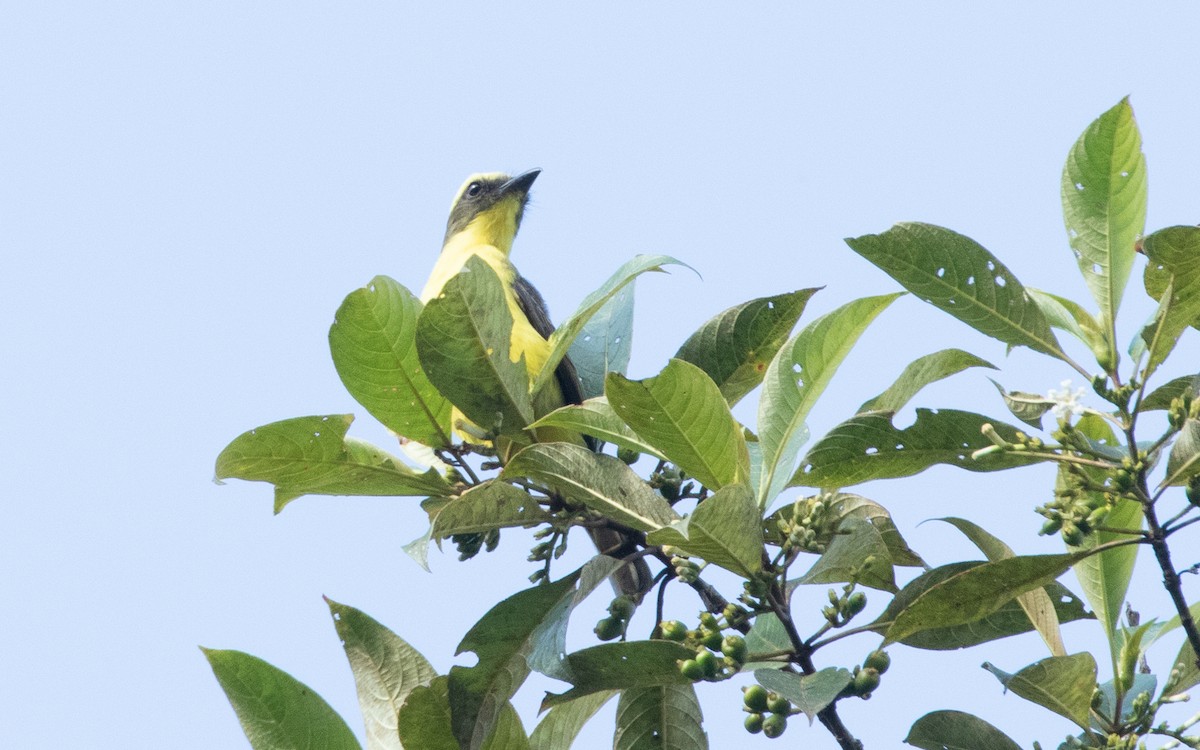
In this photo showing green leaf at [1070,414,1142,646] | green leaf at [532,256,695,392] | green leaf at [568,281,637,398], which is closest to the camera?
green leaf at [532,256,695,392]

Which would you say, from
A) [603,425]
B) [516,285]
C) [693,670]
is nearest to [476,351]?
[603,425]

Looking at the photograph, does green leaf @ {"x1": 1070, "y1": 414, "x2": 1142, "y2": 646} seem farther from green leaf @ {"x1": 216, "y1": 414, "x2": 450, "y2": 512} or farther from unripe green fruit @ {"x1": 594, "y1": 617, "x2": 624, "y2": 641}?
green leaf @ {"x1": 216, "y1": 414, "x2": 450, "y2": 512}

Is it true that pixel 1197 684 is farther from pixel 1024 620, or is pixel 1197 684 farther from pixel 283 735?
pixel 283 735

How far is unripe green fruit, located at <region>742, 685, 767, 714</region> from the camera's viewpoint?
236 cm

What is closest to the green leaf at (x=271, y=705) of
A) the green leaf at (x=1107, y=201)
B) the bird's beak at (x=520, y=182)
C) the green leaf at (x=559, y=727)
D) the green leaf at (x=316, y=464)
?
the green leaf at (x=316, y=464)

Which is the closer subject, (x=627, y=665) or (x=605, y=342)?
(x=627, y=665)

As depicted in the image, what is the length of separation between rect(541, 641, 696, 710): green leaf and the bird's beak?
5.37 metres

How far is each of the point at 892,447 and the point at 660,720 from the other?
795 millimetres

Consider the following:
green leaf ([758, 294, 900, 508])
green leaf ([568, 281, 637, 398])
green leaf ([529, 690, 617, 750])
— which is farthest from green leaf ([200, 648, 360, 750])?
green leaf ([568, 281, 637, 398])

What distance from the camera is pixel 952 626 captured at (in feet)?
8.31

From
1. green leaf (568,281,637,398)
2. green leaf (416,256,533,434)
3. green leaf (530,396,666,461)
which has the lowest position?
green leaf (530,396,666,461)

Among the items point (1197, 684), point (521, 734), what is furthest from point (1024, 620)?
point (521, 734)

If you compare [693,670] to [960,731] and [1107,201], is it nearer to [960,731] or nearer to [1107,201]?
[960,731]

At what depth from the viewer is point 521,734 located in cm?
268
